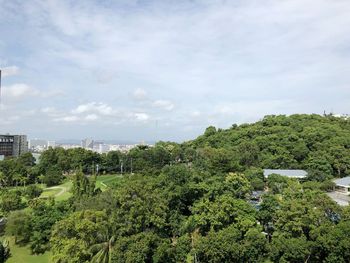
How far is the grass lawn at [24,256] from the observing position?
18250 mm

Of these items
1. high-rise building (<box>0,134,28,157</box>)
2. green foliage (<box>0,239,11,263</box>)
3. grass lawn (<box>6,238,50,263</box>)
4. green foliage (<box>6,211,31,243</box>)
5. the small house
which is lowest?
grass lawn (<box>6,238,50,263</box>)

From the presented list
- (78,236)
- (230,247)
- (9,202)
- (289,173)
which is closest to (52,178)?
(9,202)

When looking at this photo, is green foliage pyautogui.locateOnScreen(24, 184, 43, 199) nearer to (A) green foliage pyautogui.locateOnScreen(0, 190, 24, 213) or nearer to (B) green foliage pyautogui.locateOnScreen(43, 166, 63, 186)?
(A) green foliage pyautogui.locateOnScreen(0, 190, 24, 213)

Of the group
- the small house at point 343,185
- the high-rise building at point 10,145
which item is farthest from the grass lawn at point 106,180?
the high-rise building at point 10,145

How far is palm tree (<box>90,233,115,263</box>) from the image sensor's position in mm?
14745

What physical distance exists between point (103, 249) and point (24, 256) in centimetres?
636

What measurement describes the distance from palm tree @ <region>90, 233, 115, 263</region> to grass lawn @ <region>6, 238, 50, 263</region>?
175 inches

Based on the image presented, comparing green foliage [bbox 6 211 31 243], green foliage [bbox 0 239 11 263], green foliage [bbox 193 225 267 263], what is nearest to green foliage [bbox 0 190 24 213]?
green foliage [bbox 6 211 31 243]

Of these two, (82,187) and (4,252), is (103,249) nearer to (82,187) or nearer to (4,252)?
(4,252)

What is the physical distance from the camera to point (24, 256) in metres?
18.8

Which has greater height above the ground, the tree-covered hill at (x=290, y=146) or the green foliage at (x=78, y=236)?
the tree-covered hill at (x=290, y=146)

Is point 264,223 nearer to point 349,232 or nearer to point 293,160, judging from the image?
point 349,232

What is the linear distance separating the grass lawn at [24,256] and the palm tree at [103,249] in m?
4.44

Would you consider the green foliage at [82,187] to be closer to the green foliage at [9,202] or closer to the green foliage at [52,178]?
the green foliage at [9,202]
